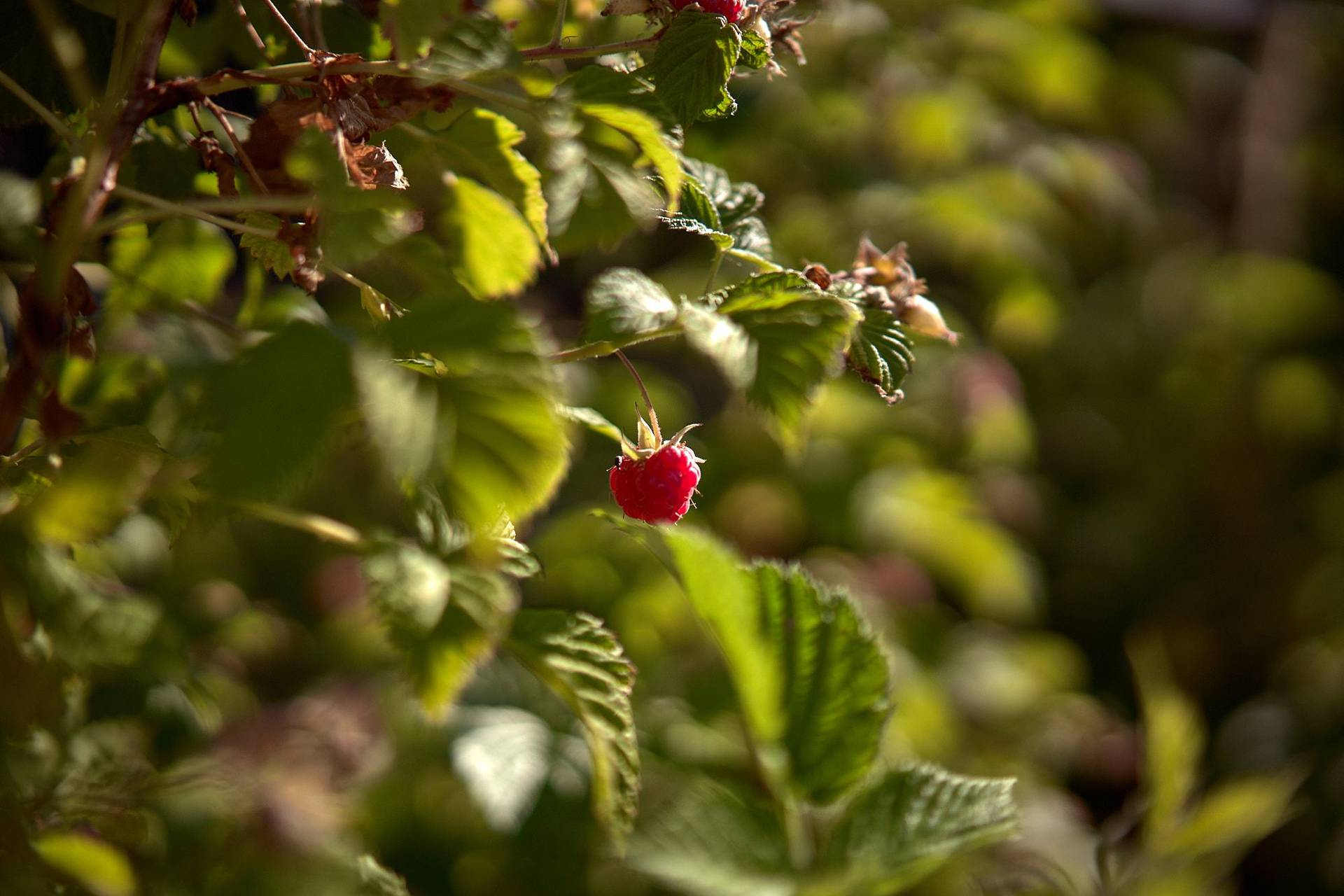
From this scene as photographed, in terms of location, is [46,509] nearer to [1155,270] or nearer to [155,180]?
[155,180]

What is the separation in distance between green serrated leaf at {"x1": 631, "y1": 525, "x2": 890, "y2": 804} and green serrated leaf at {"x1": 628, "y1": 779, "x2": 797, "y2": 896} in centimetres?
4

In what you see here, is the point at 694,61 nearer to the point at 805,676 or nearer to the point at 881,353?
the point at 881,353

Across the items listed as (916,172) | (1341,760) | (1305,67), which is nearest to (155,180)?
(916,172)

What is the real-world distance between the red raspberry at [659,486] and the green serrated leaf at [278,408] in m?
0.21

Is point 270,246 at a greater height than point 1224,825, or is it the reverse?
point 270,246

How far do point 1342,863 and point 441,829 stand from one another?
179 cm

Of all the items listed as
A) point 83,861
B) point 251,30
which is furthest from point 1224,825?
point 251,30

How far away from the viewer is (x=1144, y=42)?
131 inches

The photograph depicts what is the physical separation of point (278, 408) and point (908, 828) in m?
0.42

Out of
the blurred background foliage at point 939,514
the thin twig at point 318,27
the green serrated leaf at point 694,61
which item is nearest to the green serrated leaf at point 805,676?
the blurred background foliage at point 939,514

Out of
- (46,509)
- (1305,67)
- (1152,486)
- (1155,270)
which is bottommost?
(1152,486)

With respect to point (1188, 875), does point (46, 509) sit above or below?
above

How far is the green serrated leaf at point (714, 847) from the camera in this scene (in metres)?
0.57

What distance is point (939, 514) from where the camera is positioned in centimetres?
169
